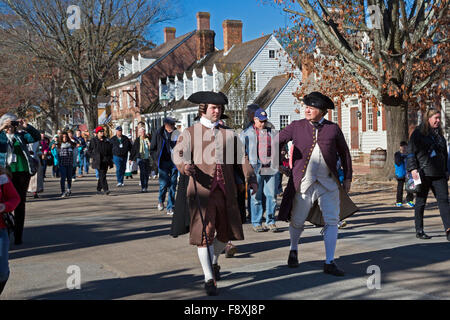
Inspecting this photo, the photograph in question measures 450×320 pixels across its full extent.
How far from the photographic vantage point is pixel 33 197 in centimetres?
1683

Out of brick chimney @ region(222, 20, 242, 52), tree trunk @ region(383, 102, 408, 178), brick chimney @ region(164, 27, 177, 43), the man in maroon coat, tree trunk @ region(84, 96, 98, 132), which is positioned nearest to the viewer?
the man in maroon coat

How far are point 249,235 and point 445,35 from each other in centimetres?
1302

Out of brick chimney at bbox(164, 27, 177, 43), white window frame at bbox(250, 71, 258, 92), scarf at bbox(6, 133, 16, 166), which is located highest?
brick chimney at bbox(164, 27, 177, 43)

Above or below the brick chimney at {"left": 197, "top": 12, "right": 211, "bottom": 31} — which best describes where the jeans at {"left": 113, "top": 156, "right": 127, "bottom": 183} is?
below

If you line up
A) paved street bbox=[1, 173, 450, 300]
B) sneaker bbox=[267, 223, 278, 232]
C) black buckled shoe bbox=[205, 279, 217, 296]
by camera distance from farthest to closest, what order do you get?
sneaker bbox=[267, 223, 278, 232] → paved street bbox=[1, 173, 450, 300] → black buckled shoe bbox=[205, 279, 217, 296]

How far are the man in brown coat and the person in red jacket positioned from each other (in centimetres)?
156

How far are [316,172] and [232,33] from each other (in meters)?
42.1

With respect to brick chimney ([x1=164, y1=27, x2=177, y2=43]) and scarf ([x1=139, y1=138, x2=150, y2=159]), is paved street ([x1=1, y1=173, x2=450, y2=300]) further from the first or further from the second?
brick chimney ([x1=164, y1=27, x2=177, y2=43])

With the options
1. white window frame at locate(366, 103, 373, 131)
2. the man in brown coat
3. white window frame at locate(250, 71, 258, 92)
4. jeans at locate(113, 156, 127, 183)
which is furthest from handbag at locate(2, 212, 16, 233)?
white window frame at locate(250, 71, 258, 92)

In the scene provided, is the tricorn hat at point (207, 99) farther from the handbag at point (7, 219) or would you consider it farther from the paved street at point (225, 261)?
the handbag at point (7, 219)

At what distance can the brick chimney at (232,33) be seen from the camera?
1853 inches

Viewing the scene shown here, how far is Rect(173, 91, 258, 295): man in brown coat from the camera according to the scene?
5801mm
